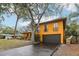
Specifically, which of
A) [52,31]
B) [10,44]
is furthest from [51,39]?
[10,44]

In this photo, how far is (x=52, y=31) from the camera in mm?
2555

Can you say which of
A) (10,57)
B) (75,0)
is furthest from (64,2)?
(10,57)

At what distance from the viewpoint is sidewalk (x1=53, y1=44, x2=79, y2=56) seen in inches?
97.2

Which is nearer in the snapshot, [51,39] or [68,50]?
[68,50]

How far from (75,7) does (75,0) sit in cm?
9

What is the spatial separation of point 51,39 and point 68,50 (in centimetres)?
27

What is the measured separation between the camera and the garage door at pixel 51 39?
8.32 ft

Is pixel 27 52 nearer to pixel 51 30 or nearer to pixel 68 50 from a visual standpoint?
pixel 51 30

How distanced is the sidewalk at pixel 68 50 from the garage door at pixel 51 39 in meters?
0.12

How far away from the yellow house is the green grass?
204 mm

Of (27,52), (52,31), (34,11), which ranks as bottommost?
(27,52)

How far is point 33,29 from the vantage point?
2551 millimetres

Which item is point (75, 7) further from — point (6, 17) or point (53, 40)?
point (6, 17)

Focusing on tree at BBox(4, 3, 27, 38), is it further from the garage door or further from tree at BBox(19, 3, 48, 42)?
the garage door
